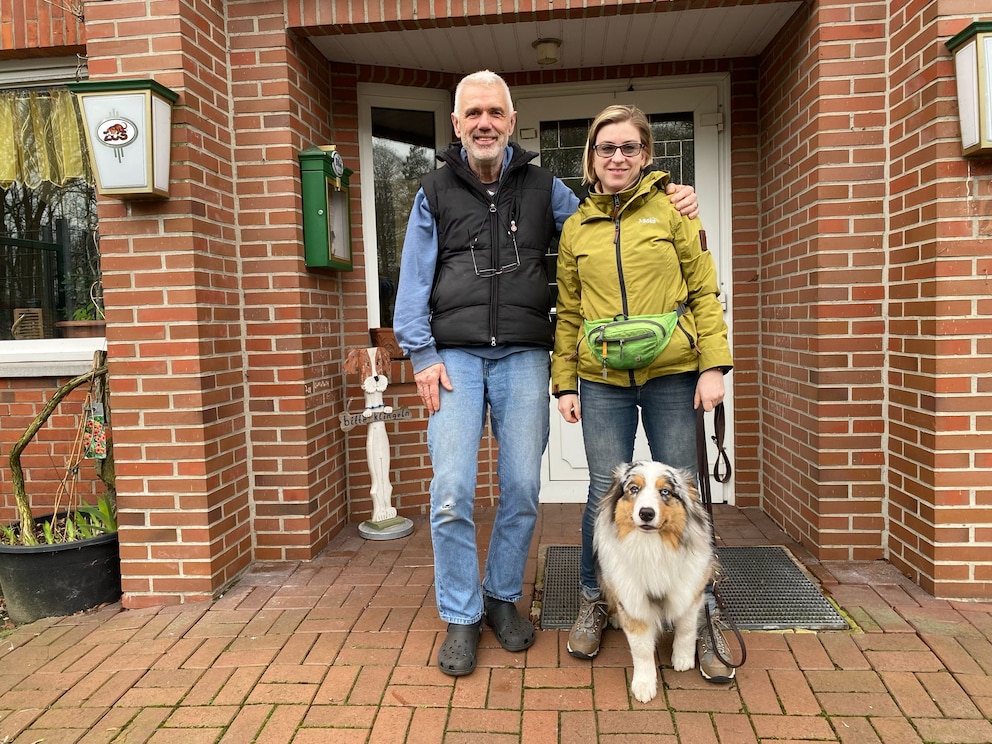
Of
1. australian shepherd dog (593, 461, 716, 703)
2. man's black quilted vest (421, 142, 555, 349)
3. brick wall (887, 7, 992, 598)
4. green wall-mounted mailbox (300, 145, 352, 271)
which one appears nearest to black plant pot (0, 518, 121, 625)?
green wall-mounted mailbox (300, 145, 352, 271)

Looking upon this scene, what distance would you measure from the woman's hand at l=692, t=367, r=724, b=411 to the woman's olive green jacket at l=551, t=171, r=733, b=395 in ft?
0.08

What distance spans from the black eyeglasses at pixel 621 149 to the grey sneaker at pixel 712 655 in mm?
1784

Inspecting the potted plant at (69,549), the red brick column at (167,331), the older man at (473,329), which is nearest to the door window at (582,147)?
the older man at (473,329)

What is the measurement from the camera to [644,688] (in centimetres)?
237

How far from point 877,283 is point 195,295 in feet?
11.1

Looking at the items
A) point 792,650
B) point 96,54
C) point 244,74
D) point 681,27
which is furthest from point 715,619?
point 96,54

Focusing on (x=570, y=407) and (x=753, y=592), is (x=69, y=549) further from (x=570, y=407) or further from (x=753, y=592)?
(x=753, y=592)

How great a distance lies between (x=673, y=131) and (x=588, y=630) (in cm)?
332

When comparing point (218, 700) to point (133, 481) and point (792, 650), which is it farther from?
point (792, 650)

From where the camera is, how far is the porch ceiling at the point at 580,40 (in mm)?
3699

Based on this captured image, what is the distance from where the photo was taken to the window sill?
13.8 ft

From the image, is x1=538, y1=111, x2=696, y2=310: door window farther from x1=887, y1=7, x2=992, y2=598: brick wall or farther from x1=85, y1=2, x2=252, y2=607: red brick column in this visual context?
x1=85, y1=2, x2=252, y2=607: red brick column

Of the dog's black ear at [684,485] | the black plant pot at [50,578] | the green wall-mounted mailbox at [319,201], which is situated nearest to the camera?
the dog's black ear at [684,485]

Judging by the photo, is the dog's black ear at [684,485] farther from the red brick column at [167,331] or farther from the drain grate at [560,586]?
the red brick column at [167,331]
